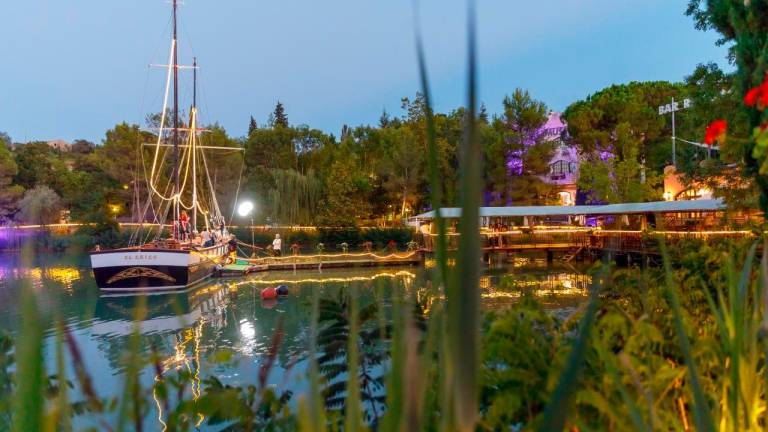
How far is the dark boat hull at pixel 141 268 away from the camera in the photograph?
59.6ft

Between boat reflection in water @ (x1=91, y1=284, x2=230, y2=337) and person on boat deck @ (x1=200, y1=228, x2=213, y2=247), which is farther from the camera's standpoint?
person on boat deck @ (x1=200, y1=228, x2=213, y2=247)

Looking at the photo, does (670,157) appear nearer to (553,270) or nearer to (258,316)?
(553,270)

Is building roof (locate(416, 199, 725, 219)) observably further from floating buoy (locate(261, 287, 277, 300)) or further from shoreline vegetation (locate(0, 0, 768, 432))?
shoreline vegetation (locate(0, 0, 768, 432))

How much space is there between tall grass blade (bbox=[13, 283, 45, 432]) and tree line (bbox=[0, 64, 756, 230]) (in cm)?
2947

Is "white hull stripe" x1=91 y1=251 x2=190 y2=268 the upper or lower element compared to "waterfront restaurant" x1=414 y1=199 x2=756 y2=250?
lower

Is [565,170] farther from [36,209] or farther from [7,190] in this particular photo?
[36,209]

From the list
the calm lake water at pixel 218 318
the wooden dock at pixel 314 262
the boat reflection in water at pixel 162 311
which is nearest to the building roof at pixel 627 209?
the wooden dock at pixel 314 262

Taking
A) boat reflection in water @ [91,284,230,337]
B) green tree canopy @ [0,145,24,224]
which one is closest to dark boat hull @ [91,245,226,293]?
boat reflection in water @ [91,284,230,337]

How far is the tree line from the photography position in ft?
117

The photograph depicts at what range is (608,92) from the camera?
4247 centimetres

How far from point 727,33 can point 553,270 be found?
486 inches

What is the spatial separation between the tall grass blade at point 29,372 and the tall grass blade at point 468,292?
1.16 feet

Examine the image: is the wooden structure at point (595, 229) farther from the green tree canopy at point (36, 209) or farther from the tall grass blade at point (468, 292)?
the tall grass blade at point (468, 292)

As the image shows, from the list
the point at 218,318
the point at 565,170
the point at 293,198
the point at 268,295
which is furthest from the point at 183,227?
the point at 565,170
